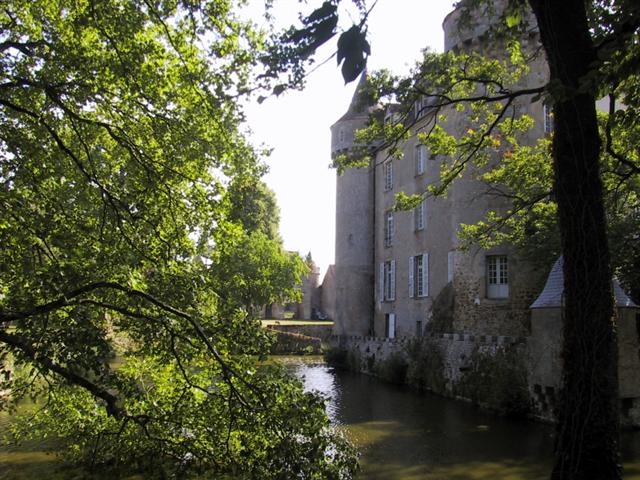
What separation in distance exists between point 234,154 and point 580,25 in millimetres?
4314

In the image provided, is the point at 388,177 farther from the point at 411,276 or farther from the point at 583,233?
the point at 583,233

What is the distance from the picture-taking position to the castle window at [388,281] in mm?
27328

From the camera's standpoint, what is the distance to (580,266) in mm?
3512

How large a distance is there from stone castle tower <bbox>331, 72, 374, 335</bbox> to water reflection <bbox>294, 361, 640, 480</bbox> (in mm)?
12426

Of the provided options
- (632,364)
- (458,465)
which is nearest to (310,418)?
(458,465)

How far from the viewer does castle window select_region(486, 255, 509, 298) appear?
1941cm

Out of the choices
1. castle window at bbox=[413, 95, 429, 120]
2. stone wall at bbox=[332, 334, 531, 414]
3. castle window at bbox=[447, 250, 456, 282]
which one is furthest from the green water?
castle window at bbox=[447, 250, 456, 282]

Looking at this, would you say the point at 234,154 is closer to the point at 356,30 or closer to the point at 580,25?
the point at 580,25

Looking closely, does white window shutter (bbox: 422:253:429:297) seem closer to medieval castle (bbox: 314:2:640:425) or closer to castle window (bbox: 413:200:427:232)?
medieval castle (bbox: 314:2:640:425)

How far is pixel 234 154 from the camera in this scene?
23.0ft

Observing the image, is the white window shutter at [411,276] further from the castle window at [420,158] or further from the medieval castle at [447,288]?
the castle window at [420,158]

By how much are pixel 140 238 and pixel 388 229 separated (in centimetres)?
2301

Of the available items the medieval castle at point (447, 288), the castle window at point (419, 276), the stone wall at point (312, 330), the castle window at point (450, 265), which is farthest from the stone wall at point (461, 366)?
the stone wall at point (312, 330)

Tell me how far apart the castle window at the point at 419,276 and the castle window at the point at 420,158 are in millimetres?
3779
